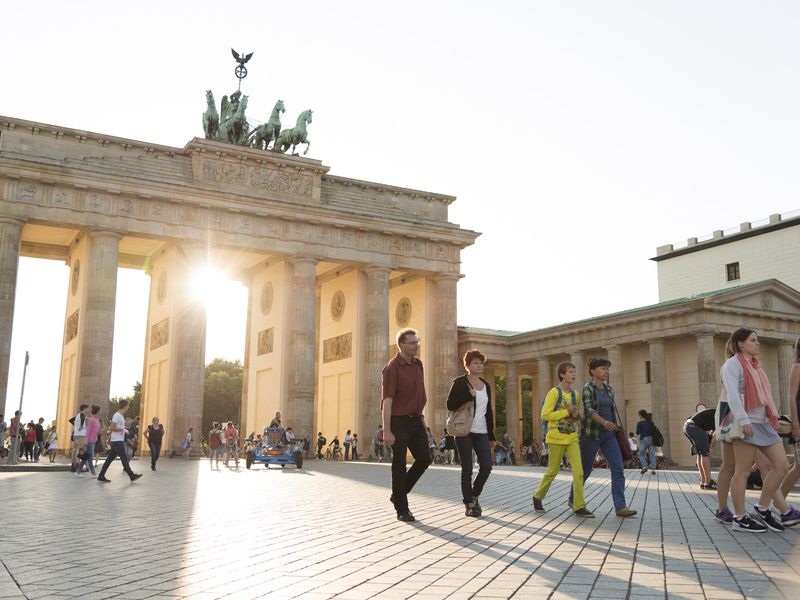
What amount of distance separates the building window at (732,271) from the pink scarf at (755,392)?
55033 mm

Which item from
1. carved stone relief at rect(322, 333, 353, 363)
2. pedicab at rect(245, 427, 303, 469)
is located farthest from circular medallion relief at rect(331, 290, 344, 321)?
pedicab at rect(245, 427, 303, 469)

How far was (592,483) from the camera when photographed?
17562mm

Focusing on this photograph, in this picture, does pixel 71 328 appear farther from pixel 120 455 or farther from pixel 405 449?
pixel 405 449

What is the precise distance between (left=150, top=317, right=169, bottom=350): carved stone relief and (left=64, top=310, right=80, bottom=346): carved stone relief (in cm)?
426

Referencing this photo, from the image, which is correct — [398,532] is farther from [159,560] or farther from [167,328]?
[167,328]

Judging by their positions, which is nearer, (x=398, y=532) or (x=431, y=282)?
(x=398, y=532)

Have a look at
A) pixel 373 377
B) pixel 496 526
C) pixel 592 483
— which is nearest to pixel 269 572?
pixel 496 526

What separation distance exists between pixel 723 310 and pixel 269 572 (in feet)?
128

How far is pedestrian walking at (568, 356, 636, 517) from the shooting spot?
9.94 meters

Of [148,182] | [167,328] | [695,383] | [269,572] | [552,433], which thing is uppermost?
[148,182]

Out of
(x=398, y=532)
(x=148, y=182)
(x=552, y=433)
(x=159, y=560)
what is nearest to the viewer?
(x=159, y=560)

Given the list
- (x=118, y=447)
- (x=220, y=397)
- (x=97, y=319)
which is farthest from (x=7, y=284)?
(x=220, y=397)

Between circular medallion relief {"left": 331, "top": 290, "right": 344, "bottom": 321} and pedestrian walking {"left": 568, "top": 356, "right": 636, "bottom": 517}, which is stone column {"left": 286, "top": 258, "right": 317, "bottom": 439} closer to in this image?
circular medallion relief {"left": 331, "top": 290, "right": 344, "bottom": 321}

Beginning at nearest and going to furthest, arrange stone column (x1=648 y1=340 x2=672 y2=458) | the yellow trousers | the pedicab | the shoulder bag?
the yellow trousers
the shoulder bag
the pedicab
stone column (x1=648 y1=340 x2=672 y2=458)
